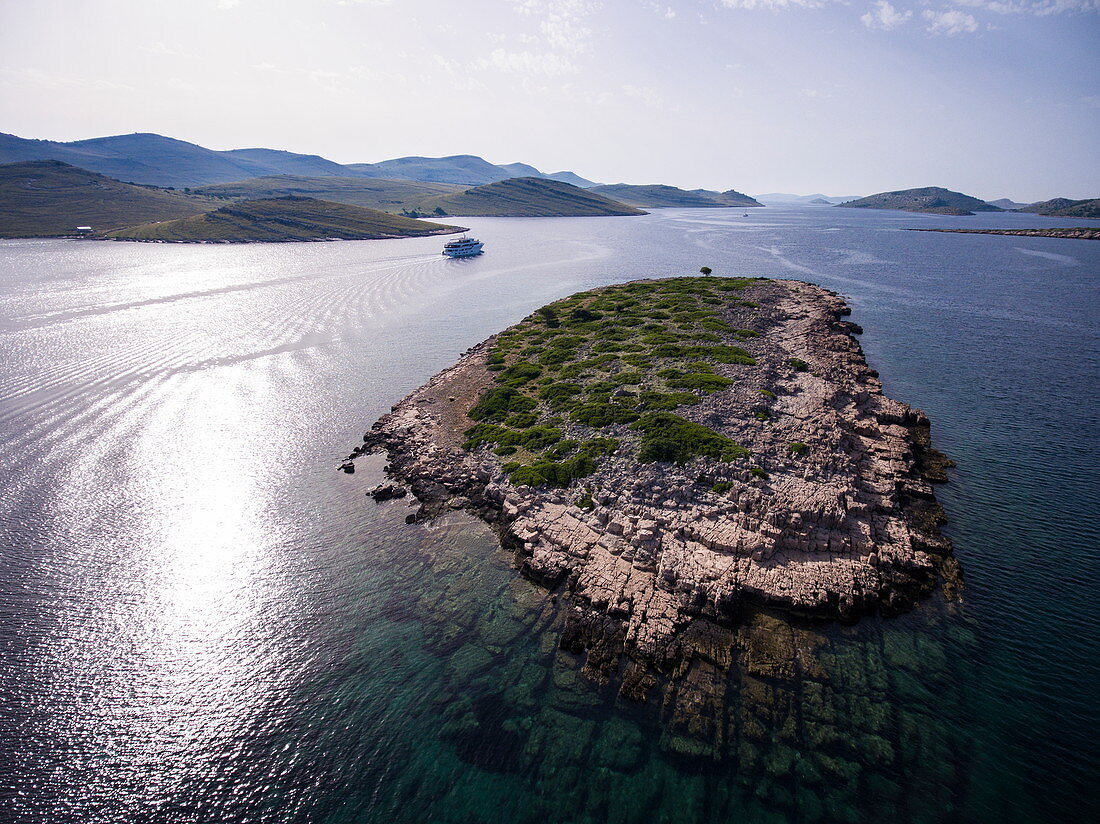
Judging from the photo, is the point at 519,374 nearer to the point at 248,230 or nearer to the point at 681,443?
the point at 681,443

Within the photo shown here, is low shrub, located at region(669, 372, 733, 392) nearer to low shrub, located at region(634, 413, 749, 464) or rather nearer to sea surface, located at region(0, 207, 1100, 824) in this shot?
low shrub, located at region(634, 413, 749, 464)

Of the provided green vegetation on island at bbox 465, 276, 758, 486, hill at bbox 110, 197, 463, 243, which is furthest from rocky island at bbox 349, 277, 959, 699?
hill at bbox 110, 197, 463, 243

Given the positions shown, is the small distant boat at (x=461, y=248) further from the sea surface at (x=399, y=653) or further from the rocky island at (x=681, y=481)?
the sea surface at (x=399, y=653)

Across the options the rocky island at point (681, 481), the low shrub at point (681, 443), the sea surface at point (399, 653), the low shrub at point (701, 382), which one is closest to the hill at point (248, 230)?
the sea surface at point (399, 653)

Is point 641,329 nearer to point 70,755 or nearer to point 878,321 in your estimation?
point 878,321

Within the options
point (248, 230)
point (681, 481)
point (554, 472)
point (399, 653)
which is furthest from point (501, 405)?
point (248, 230)

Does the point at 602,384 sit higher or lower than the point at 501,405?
higher
